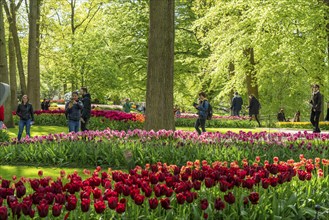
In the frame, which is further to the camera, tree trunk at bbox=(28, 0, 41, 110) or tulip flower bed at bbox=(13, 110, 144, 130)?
tree trunk at bbox=(28, 0, 41, 110)

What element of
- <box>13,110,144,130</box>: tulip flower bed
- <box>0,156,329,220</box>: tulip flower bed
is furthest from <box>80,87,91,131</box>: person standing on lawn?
<box>0,156,329,220</box>: tulip flower bed

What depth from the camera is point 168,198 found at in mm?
4199

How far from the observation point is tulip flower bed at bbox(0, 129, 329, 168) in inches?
355

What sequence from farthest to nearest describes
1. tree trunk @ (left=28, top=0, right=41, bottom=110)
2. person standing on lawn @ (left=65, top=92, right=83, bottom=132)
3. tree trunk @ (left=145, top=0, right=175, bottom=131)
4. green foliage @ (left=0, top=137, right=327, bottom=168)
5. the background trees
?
1. tree trunk @ (left=28, top=0, right=41, bottom=110)
2. the background trees
3. person standing on lawn @ (left=65, top=92, right=83, bottom=132)
4. tree trunk @ (left=145, top=0, right=175, bottom=131)
5. green foliage @ (left=0, top=137, right=327, bottom=168)

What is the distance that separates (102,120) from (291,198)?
15.8 meters

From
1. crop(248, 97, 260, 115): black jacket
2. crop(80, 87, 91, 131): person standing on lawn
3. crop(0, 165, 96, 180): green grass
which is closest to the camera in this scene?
crop(0, 165, 96, 180): green grass

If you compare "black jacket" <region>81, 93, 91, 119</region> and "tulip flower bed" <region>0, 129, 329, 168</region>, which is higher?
"black jacket" <region>81, 93, 91, 119</region>

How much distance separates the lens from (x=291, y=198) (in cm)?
480

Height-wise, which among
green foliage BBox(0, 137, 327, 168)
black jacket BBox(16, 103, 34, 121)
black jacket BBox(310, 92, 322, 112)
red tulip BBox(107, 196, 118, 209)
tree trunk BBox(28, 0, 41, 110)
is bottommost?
green foliage BBox(0, 137, 327, 168)

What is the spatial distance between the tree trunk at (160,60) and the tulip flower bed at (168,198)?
22.0ft

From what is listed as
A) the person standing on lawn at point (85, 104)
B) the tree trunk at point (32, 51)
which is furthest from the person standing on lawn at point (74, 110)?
the tree trunk at point (32, 51)

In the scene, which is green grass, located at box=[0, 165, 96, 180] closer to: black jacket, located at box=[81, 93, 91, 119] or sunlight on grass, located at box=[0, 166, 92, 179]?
sunlight on grass, located at box=[0, 166, 92, 179]

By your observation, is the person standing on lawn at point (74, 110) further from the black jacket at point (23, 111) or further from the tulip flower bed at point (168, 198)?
the tulip flower bed at point (168, 198)

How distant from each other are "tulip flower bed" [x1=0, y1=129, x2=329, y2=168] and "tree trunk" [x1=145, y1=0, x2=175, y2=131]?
1.00 metres
